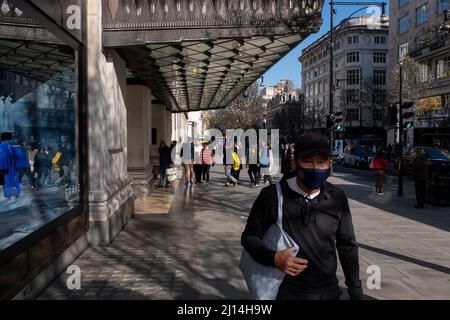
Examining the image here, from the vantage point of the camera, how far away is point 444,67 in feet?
122

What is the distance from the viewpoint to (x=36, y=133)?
5.48 m

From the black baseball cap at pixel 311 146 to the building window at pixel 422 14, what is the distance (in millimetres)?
44752

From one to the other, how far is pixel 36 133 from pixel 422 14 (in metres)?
45.1

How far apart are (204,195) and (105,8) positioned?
24.6 ft

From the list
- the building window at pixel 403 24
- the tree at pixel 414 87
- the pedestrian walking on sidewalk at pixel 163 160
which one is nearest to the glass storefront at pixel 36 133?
the pedestrian walking on sidewalk at pixel 163 160

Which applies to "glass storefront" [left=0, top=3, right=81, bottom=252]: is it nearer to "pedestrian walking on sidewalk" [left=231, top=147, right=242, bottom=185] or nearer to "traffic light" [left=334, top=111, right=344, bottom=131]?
"pedestrian walking on sidewalk" [left=231, top=147, right=242, bottom=185]

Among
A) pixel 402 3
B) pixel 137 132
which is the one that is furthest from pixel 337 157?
pixel 402 3

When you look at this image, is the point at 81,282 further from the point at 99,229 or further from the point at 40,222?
the point at 99,229

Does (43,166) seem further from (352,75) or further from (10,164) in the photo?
(352,75)

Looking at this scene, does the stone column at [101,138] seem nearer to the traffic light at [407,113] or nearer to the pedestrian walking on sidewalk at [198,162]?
the pedestrian walking on sidewalk at [198,162]

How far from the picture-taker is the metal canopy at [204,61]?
9391 millimetres

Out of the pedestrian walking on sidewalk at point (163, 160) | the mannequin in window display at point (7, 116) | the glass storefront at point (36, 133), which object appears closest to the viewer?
the mannequin in window display at point (7, 116)

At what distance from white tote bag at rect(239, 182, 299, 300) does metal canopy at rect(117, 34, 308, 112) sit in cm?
665

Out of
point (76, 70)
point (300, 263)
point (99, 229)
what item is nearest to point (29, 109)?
point (76, 70)
